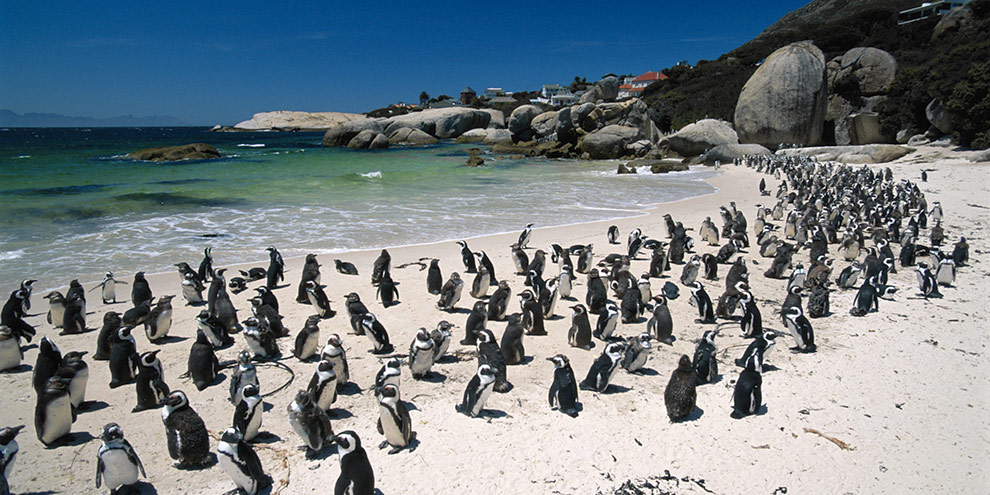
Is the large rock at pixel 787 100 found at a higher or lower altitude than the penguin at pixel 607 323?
higher

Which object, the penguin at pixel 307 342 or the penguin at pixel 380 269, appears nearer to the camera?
the penguin at pixel 307 342

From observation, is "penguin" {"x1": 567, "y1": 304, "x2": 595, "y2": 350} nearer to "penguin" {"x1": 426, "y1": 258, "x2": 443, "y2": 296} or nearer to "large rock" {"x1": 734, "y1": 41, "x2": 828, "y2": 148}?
"penguin" {"x1": 426, "y1": 258, "x2": 443, "y2": 296}

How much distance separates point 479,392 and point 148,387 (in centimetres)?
307

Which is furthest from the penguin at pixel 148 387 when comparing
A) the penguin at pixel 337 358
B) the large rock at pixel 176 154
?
the large rock at pixel 176 154

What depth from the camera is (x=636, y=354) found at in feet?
19.1

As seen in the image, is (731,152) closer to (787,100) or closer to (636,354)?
(787,100)

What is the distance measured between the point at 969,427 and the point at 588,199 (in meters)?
16.6

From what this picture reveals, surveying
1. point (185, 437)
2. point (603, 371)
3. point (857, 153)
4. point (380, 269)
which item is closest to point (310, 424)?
point (185, 437)

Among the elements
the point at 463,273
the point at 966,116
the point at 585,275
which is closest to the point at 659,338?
the point at 585,275

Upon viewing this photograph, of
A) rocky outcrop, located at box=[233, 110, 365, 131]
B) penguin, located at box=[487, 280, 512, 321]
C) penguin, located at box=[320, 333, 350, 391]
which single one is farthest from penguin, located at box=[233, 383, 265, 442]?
rocky outcrop, located at box=[233, 110, 365, 131]

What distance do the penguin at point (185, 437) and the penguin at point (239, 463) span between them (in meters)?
0.44

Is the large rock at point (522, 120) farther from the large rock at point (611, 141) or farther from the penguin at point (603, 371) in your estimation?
the penguin at point (603, 371)

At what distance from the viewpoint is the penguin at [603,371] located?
213 inches

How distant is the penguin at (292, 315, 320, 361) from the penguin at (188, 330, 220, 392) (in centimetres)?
87
